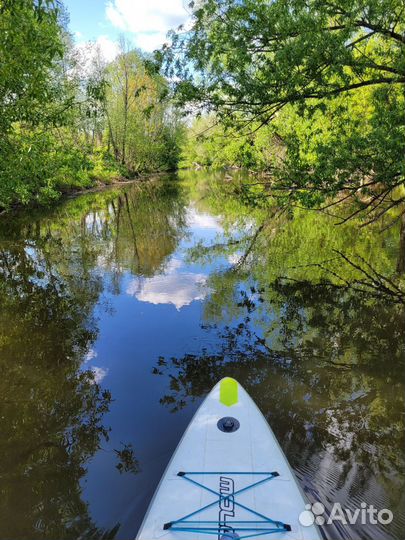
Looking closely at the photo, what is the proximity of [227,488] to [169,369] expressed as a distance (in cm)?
290

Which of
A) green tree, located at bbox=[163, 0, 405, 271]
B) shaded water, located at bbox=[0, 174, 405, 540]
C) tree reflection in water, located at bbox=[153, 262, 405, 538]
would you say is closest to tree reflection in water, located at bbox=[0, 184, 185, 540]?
shaded water, located at bbox=[0, 174, 405, 540]

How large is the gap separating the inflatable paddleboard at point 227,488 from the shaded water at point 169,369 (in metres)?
0.34

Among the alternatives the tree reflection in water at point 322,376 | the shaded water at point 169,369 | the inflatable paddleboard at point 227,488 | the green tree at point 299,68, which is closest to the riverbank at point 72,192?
the shaded water at point 169,369

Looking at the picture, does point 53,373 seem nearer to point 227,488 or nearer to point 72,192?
point 227,488

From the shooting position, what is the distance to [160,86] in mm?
6250

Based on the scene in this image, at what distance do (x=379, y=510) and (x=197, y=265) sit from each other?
918cm

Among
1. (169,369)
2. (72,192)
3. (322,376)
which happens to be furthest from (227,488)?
(72,192)

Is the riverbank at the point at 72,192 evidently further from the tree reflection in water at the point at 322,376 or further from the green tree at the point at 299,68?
the green tree at the point at 299,68

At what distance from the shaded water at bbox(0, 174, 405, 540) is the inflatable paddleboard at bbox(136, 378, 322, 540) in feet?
1.10

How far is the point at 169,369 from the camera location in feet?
21.4

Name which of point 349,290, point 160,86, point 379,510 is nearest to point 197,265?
point 349,290

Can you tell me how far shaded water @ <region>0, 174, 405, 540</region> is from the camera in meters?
4.06

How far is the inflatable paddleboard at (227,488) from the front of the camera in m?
3.33

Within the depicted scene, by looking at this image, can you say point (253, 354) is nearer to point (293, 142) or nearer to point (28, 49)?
point (293, 142)
